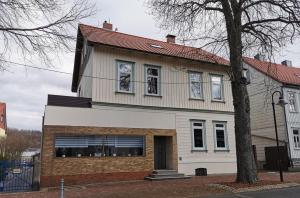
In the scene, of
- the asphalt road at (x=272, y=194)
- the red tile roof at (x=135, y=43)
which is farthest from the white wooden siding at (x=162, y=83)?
the asphalt road at (x=272, y=194)

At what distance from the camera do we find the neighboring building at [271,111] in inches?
1136

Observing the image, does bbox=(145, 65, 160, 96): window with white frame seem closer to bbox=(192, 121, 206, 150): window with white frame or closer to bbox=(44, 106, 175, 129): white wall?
bbox=(44, 106, 175, 129): white wall

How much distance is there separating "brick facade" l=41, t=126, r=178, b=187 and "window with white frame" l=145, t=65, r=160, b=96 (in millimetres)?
2662

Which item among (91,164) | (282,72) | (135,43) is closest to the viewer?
(91,164)

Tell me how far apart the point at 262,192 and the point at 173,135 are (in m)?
8.01

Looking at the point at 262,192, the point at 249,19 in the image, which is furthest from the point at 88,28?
the point at 262,192

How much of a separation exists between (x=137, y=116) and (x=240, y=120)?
257 inches

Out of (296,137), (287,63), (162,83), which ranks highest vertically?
(287,63)

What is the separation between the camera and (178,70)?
22859 millimetres

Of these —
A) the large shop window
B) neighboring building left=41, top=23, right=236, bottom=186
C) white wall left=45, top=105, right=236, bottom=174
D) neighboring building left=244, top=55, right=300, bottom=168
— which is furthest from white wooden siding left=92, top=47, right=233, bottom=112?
neighboring building left=244, top=55, right=300, bottom=168

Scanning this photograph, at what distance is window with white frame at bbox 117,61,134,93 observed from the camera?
67.1 feet

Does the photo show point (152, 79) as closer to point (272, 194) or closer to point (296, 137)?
point (272, 194)

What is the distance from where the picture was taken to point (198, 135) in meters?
22.7

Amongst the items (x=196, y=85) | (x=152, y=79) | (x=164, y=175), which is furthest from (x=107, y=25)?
(x=164, y=175)
